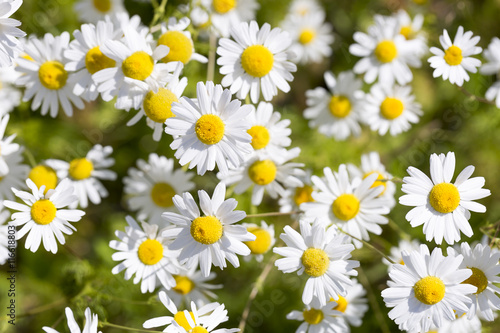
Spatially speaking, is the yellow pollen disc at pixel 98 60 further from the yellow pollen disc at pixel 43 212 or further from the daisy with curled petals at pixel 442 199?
the daisy with curled petals at pixel 442 199

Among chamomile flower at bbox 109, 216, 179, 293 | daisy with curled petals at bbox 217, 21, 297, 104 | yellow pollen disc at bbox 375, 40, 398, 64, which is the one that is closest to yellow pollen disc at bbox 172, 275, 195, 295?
chamomile flower at bbox 109, 216, 179, 293

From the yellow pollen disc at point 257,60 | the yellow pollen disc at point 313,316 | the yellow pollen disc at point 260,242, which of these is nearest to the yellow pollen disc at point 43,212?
the yellow pollen disc at point 260,242

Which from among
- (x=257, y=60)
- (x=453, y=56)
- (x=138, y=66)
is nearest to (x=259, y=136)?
(x=257, y=60)

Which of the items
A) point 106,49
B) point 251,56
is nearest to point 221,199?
point 251,56

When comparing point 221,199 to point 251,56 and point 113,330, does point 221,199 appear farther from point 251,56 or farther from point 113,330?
point 113,330

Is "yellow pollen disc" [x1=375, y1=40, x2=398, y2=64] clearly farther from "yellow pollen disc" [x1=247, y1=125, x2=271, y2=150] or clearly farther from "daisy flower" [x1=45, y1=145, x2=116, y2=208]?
"daisy flower" [x1=45, y1=145, x2=116, y2=208]

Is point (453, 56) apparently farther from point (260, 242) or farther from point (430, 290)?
point (260, 242)

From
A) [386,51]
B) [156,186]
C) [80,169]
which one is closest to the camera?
[80,169]
